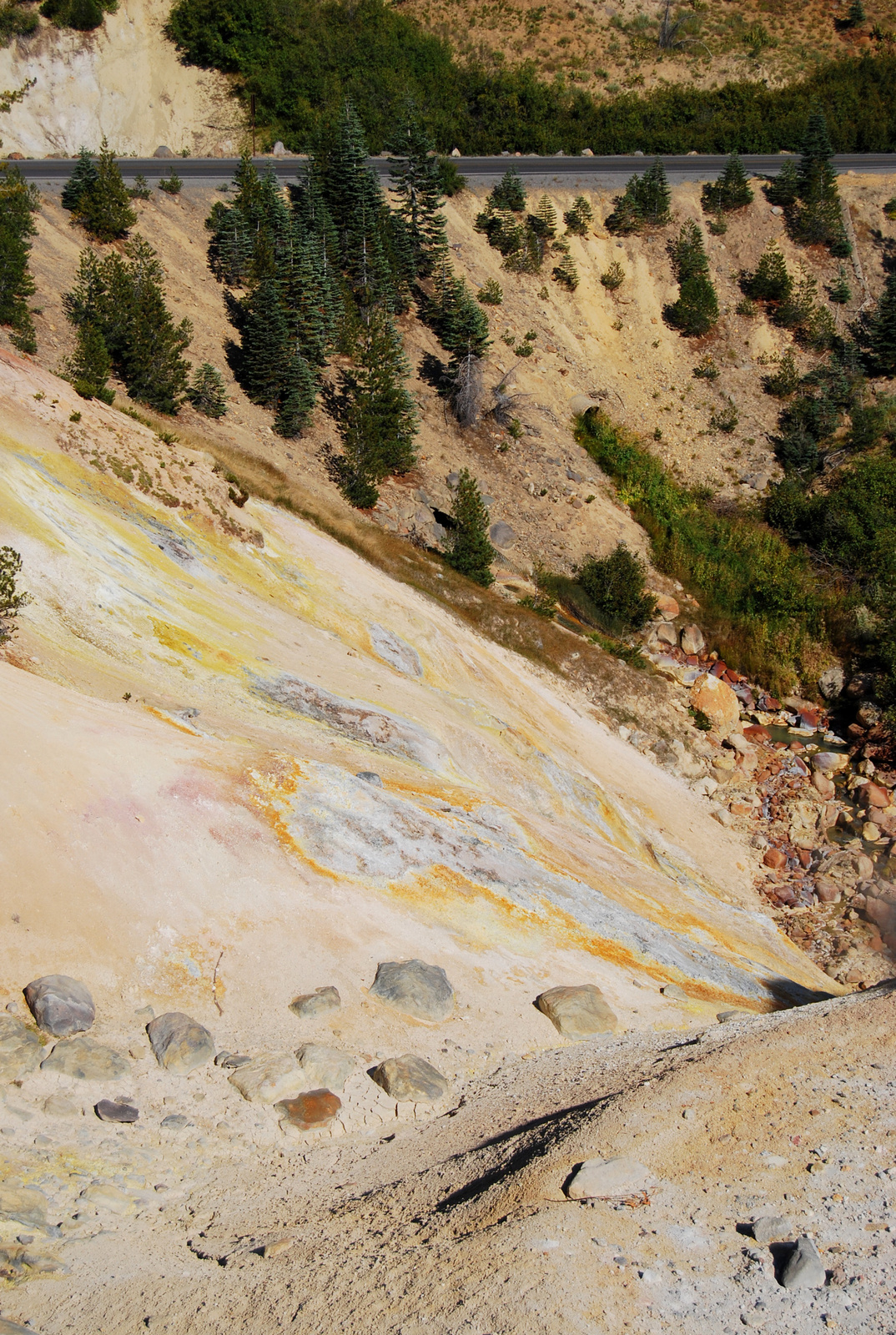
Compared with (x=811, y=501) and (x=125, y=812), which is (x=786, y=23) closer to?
(x=811, y=501)

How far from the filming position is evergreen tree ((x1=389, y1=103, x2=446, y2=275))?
4197 cm

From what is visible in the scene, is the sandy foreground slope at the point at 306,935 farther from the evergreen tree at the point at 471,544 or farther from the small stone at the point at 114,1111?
the evergreen tree at the point at 471,544

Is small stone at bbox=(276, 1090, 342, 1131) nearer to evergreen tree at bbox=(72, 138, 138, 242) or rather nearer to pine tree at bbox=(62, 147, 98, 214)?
evergreen tree at bbox=(72, 138, 138, 242)

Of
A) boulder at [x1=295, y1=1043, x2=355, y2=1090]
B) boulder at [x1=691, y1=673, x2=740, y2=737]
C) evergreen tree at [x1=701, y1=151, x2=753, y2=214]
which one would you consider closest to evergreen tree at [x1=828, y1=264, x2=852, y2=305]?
evergreen tree at [x1=701, y1=151, x2=753, y2=214]

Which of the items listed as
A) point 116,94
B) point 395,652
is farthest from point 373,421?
point 116,94

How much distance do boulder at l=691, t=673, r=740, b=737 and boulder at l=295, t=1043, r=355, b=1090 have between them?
22.4m

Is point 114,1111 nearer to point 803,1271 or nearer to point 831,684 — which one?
point 803,1271

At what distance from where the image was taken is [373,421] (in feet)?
107

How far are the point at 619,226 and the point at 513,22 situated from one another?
27.6 metres

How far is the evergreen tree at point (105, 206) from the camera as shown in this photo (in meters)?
35.7

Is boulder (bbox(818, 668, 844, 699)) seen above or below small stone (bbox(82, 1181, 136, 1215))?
below

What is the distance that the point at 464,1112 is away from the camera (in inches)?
464

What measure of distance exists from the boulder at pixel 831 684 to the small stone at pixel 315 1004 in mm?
25942

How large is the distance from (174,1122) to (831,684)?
29.1 meters
